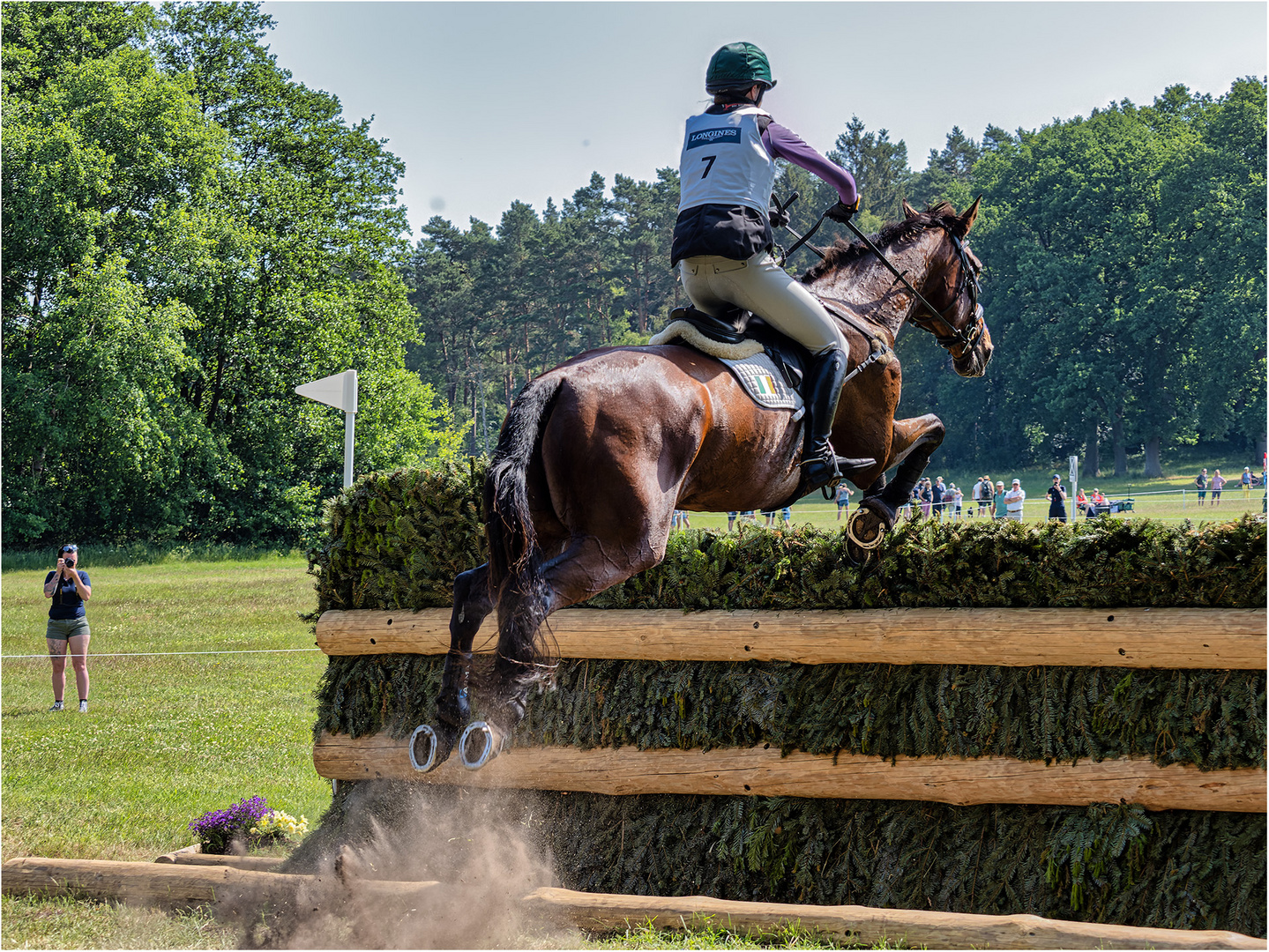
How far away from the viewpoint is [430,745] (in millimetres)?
3848

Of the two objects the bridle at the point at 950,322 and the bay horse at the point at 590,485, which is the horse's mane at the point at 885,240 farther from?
the bay horse at the point at 590,485

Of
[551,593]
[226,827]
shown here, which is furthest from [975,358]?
[226,827]

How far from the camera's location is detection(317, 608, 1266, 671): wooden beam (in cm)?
464

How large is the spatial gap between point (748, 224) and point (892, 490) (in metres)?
1.59

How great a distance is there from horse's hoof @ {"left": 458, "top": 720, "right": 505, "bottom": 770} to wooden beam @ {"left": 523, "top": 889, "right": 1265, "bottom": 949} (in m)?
1.32

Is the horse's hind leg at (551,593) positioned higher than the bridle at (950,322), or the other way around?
the bridle at (950,322)

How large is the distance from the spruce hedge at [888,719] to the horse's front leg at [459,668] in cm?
168

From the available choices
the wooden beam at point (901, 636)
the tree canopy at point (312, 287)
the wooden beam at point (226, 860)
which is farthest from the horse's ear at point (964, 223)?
the tree canopy at point (312, 287)

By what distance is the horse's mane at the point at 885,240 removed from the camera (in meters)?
5.62

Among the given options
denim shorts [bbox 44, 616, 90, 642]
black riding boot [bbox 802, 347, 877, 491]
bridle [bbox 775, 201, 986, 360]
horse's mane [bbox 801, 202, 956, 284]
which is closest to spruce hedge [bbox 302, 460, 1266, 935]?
black riding boot [bbox 802, 347, 877, 491]

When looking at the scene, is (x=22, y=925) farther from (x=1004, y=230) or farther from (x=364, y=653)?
(x=1004, y=230)

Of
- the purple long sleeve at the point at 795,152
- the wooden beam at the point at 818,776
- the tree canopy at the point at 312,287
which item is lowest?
the wooden beam at the point at 818,776

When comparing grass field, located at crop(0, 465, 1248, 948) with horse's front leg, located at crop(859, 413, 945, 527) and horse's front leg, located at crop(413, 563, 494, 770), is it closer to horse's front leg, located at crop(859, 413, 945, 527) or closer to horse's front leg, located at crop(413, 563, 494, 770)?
horse's front leg, located at crop(859, 413, 945, 527)

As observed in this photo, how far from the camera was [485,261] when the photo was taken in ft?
214
